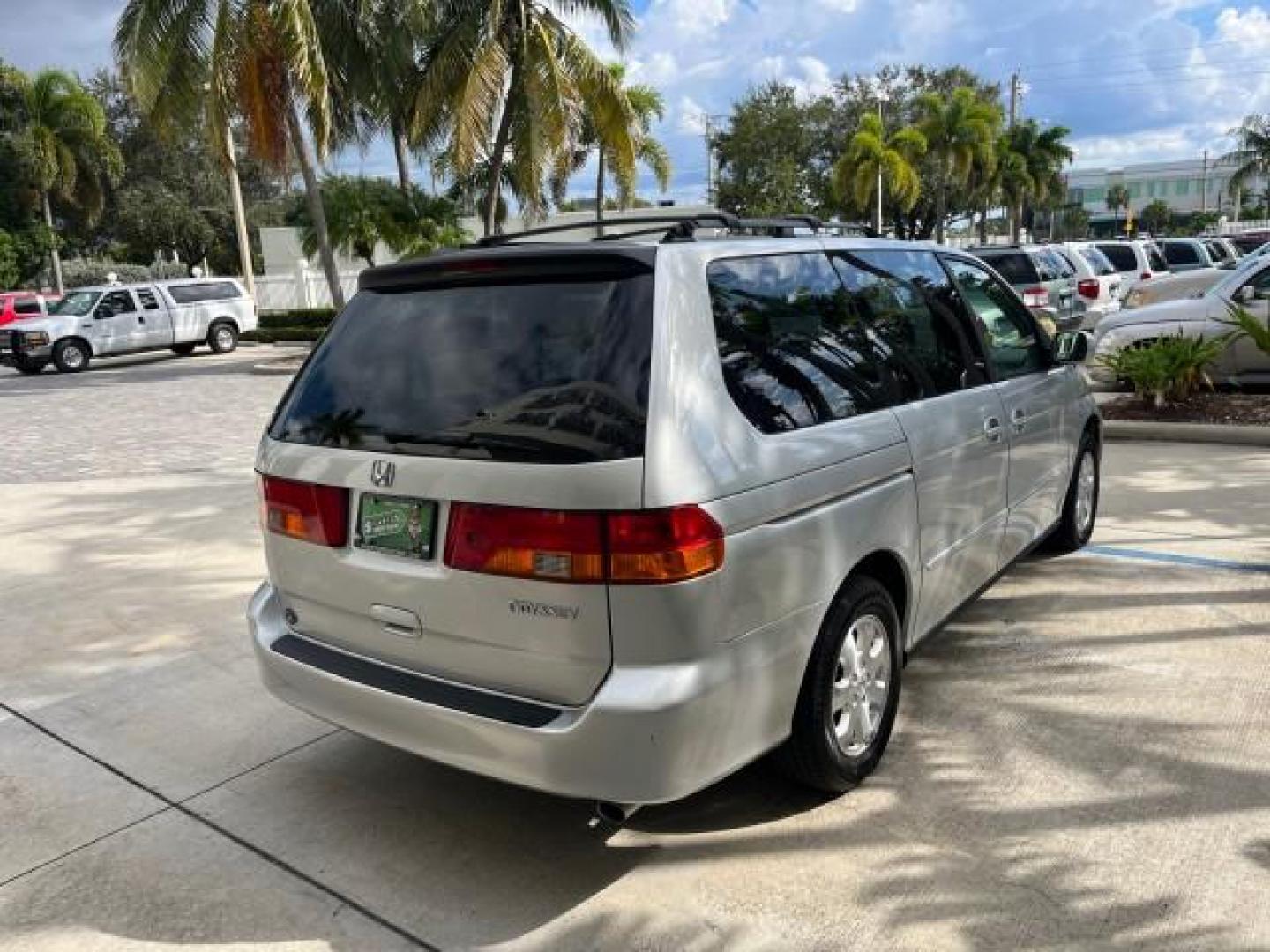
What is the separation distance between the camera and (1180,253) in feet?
84.2

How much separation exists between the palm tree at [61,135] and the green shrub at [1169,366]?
36.1 m

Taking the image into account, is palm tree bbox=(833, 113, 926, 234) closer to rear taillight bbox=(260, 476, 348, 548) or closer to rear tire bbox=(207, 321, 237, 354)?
rear tire bbox=(207, 321, 237, 354)

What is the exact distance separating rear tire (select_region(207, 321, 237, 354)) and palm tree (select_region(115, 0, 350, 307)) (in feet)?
24.2

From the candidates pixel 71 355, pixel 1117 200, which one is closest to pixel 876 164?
pixel 71 355

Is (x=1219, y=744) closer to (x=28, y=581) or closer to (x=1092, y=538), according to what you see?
(x=1092, y=538)

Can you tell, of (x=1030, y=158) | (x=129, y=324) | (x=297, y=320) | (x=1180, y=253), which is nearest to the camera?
(x=129, y=324)

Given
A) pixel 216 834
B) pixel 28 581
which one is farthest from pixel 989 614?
pixel 28 581

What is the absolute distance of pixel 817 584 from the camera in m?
3.06

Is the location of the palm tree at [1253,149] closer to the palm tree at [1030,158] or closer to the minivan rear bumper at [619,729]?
the palm tree at [1030,158]

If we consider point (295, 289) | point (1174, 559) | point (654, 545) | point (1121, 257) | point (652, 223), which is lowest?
point (1174, 559)

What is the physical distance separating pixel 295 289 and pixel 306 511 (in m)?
35.7

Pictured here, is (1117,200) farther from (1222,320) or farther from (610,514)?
(610,514)

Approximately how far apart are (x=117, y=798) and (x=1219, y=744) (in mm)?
3878

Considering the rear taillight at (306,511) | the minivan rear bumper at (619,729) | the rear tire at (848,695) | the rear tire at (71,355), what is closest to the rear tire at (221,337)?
the rear tire at (71,355)
